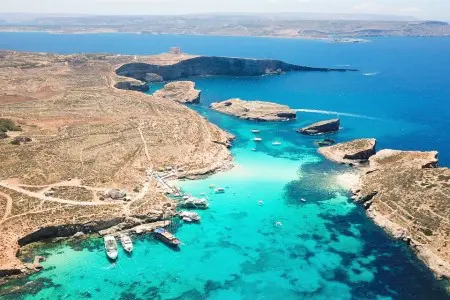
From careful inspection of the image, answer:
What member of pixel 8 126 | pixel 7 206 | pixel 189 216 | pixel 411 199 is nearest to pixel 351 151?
pixel 411 199

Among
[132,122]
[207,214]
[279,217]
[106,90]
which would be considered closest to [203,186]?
[207,214]

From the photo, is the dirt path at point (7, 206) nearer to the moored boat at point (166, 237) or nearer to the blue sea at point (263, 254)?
the blue sea at point (263, 254)

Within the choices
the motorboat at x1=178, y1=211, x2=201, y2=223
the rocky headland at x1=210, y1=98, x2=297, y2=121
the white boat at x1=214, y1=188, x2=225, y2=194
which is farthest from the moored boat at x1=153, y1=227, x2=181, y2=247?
the rocky headland at x1=210, y1=98, x2=297, y2=121

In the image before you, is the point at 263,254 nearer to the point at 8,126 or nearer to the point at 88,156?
the point at 88,156

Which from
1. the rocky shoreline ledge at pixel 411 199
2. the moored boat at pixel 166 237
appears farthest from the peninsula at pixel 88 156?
the rocky shoreline ledge at pixel 411 199

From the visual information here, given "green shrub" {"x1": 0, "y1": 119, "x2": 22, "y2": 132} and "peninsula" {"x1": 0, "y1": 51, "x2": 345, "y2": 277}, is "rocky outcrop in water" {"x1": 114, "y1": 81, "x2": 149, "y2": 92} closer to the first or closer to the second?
"peninsula" {"x1": 0, "y1": 51, "x2": 345, "y2": 277}
